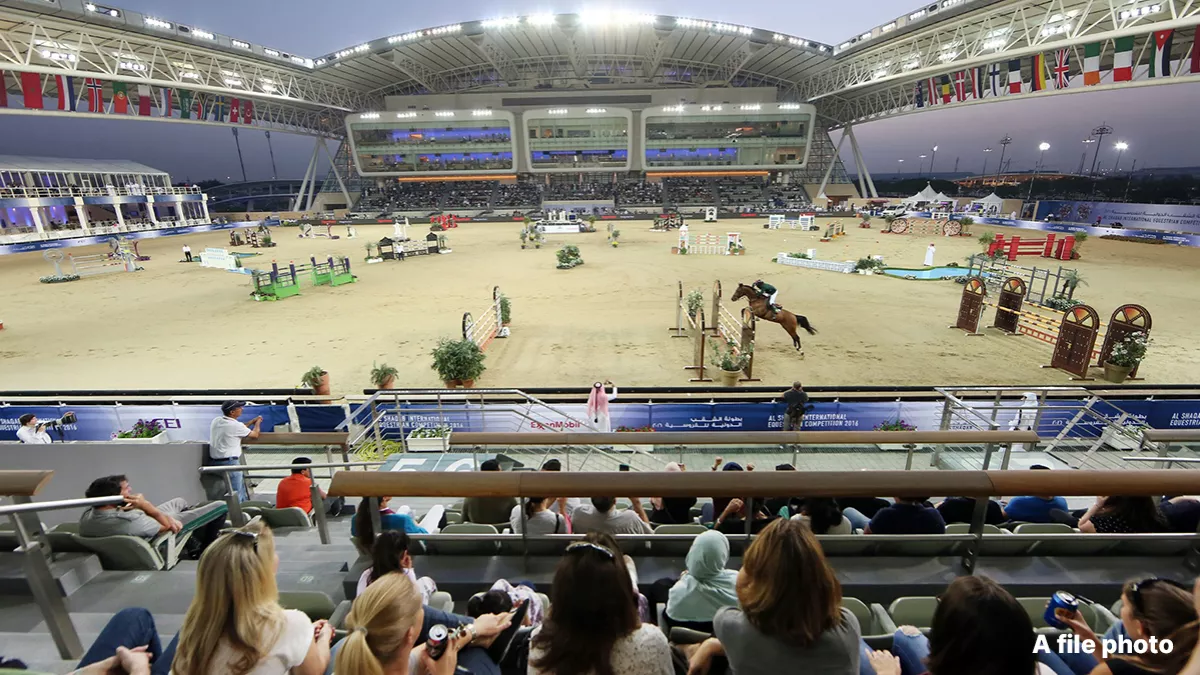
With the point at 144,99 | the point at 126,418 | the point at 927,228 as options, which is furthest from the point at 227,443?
the point at 927,228

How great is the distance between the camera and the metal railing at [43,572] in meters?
2.41

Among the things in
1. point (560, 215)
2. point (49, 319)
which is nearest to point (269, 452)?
point (49, 319)

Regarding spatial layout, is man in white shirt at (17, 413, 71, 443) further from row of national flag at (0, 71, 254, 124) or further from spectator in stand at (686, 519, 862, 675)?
row of national flag at (0, 71, 254, 124)

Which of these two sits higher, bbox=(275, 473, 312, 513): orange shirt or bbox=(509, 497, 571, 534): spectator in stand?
bbox=(509, 497, 571, 534): spectator in stand

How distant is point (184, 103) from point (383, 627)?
A: 49.5 m

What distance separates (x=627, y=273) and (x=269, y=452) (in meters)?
16.9

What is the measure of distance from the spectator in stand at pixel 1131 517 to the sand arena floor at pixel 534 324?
7.70 metres

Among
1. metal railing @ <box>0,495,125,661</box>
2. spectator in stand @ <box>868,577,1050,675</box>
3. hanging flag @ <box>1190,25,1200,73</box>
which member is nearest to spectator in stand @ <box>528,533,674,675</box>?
spectator in stand @ <box>868,577,1050,675</box>

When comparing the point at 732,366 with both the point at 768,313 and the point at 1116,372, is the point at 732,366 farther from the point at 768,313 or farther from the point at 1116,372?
the point at 1116,372

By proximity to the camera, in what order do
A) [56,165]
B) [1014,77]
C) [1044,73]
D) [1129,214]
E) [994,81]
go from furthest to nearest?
[56,165], [1129,214], [994,81], [1014,77], [1044,73]

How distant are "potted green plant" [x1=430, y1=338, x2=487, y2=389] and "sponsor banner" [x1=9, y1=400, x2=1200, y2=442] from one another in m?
1.44

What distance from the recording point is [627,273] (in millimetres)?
23203

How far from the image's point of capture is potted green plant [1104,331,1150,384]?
10.5 metres

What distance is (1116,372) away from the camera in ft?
35.3
